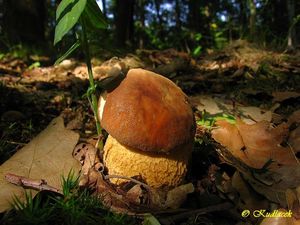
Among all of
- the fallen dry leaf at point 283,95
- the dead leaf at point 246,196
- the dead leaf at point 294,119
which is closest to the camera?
the dead leaf at point 246,196

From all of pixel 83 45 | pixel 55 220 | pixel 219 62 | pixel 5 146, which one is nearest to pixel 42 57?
pixel 219 62

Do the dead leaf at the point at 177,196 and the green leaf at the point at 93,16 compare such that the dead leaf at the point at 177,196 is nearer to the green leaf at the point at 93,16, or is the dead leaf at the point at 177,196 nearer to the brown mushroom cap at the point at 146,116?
the brown mushroom cap at the point at 146,116

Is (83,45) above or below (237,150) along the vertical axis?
above

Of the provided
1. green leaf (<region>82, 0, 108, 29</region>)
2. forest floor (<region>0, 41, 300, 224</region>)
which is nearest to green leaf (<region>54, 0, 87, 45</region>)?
green leaf (<region>82, 0, 108, 29</region>)

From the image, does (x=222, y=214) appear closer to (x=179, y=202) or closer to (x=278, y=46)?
(x=179, y=202)

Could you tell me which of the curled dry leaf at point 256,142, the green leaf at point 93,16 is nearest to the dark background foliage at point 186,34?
the green leaf at point 93,16

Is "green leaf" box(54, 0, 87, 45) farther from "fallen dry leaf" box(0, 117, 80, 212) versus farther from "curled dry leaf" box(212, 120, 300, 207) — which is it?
"curled dry leaf" box(212, 120, 300, 207)
